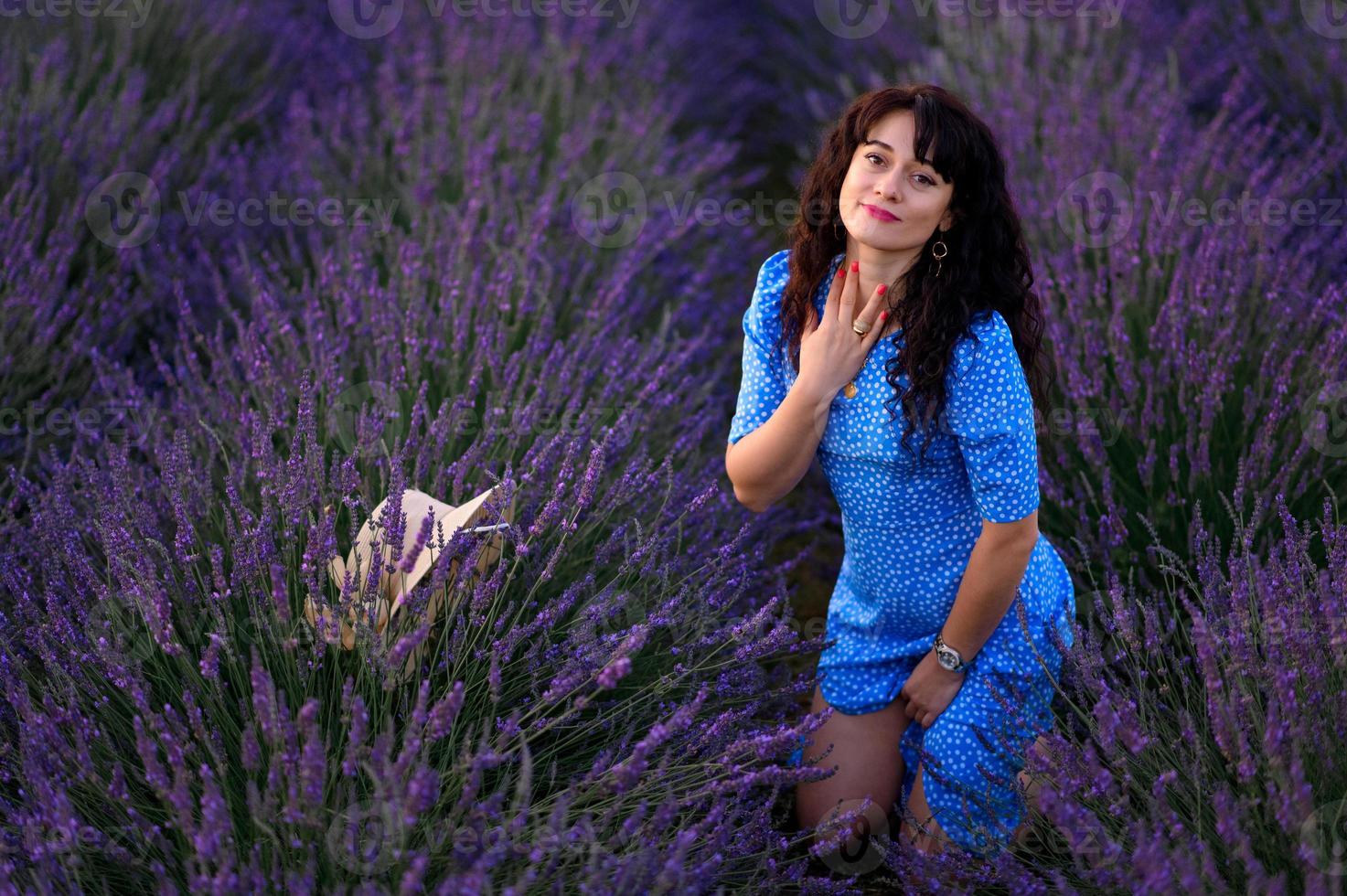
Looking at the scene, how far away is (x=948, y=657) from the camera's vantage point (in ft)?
6.57

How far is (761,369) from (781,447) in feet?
0.63

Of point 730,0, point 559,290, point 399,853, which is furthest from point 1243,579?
point 730,0

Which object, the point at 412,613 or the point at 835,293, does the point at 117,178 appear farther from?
the point at 835,293

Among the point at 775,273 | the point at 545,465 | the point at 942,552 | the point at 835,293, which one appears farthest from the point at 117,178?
the point at 942,552

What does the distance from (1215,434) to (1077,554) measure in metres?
0.39

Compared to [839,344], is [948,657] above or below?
below

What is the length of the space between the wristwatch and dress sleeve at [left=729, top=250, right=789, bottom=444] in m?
0.50

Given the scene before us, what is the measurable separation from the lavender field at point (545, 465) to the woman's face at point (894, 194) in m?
0.55

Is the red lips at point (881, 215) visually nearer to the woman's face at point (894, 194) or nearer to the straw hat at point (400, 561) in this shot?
the woman's face at point (894, 194)

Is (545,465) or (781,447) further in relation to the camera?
(545,465)

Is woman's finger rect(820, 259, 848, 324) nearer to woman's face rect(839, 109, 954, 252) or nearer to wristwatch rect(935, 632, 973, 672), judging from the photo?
woman's face rect(839, 109, 954, 252)

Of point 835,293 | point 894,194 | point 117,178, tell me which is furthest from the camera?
point 117,178

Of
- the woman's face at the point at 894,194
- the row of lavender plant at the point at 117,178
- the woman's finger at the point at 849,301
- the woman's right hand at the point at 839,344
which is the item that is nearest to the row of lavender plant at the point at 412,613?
the row of lavender plant at the point at 117,178

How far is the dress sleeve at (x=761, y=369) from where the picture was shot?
1981 mm
